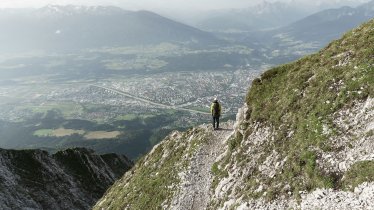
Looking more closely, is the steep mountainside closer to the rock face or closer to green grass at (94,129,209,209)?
green grass at (94,129,209,209)

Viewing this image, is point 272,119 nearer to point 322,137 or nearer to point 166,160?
point 322,137

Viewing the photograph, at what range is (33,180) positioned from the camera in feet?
288

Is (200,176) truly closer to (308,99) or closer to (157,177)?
(157,177)

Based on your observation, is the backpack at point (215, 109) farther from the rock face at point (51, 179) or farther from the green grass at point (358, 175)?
the rock face at point (51, 179)

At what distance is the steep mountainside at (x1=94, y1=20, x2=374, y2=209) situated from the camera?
3153cm

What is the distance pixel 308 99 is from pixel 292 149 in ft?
22.3

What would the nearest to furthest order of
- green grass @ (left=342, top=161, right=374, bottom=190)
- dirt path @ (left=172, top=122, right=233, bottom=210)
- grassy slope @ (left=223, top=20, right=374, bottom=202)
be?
green grass @ (left=342, top=161, right=374, bottom=190), grassy slope @ (left=223, top=20, right=374, bottom=202), dirt path @ (left=172, top=122, right=233, bottom=210)

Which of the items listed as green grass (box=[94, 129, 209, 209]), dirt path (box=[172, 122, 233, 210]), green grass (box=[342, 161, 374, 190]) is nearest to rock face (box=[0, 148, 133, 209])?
green grass (box=[94, 129, 209, 209])

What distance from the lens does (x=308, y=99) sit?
4119cm

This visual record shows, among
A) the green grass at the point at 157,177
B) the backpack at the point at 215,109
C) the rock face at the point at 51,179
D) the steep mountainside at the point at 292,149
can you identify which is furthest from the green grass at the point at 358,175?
the rock face at the point at 51,179

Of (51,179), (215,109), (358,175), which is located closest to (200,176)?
(215,109)

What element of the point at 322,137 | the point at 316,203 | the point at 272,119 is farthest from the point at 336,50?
the point at 316,203

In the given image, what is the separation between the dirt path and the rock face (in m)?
41.4

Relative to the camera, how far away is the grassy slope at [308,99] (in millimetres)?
34531
